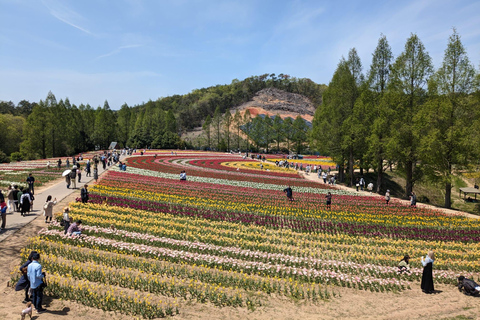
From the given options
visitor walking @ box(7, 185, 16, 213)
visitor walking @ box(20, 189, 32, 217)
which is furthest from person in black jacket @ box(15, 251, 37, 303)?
visitor walking @ box(7, 185, 16, 213)

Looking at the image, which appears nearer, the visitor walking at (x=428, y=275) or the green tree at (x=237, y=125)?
the visitor walking at (x=428, y=275)

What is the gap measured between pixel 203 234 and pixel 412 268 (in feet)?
31.1

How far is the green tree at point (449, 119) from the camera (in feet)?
79.7

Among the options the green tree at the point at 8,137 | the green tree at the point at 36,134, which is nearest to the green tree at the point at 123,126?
the green tree at the point at 8,137

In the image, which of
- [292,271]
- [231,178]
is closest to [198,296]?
[292,271]

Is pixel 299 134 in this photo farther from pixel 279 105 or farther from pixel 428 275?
pixel 428 275

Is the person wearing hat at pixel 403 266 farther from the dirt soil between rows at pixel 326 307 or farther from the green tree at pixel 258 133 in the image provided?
the green tree at pixel 258 133

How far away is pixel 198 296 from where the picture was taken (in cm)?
898

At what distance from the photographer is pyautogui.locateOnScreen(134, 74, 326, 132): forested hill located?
418ft

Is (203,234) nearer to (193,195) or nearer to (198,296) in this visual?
(198,296)

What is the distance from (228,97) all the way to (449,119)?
12509cm

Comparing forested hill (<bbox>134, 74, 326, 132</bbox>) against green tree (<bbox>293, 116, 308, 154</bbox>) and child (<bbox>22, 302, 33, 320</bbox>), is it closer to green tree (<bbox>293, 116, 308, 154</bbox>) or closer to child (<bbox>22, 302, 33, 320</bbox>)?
green tree (<bbox>293, 116, 308, 154</bbox>)

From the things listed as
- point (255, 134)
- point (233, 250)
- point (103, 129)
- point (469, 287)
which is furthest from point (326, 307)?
point (103, 129)

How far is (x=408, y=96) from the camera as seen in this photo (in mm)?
28672
